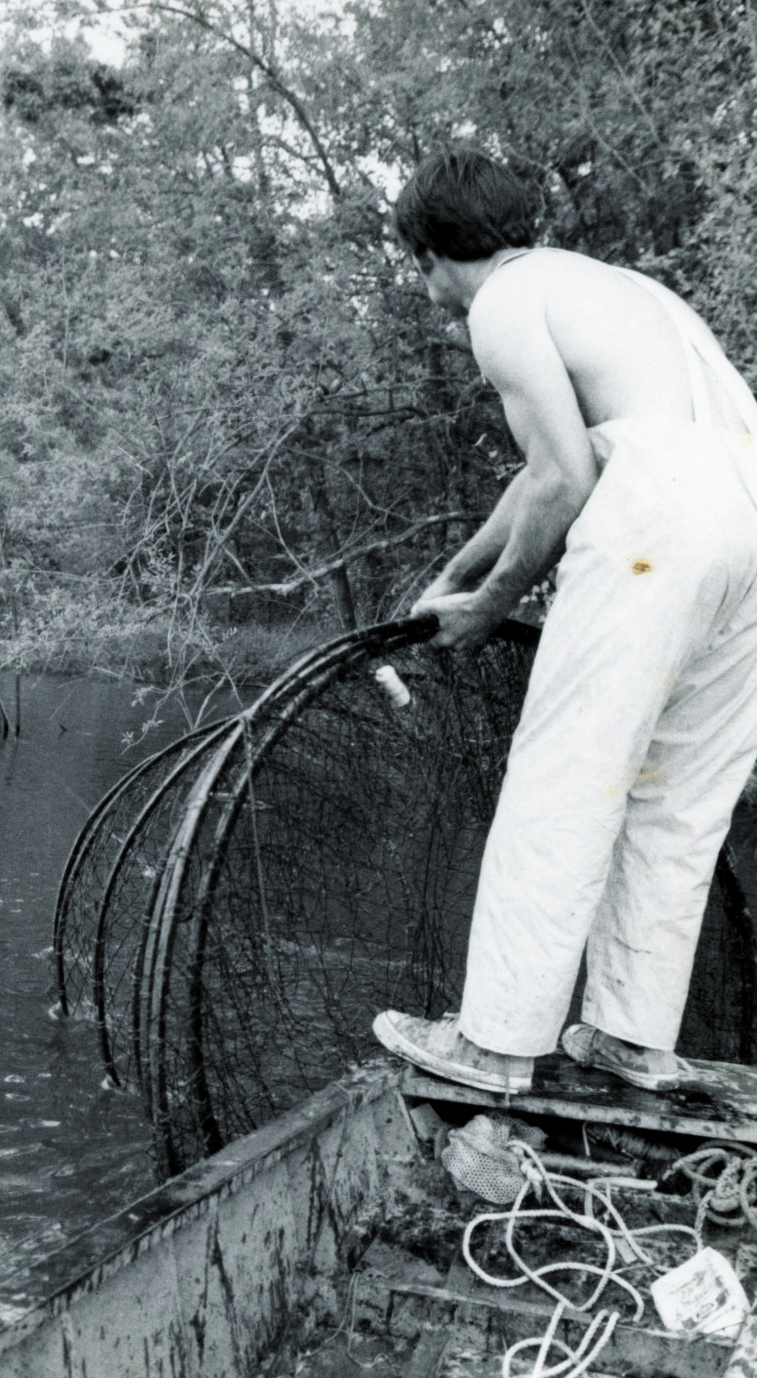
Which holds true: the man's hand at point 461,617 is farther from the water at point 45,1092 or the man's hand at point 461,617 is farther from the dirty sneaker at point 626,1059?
the water at point 45,1092

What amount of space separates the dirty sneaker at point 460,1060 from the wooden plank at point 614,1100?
0.04m

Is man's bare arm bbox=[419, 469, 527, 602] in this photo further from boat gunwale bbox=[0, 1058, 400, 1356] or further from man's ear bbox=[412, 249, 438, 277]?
boat gunwale bbox=[0, 1058, 400, 1356]

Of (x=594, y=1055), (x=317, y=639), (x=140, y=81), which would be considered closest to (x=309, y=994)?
(x=594, y=1055)

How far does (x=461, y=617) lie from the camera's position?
298cm

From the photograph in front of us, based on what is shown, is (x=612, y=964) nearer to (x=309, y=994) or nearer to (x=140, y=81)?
(x=309, y=994)

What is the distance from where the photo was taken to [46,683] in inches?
870

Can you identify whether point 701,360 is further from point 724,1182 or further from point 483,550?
point 724,1182

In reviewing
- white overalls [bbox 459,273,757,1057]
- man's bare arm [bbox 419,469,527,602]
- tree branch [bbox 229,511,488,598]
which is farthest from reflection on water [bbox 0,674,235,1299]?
tree branch [bbox 229,511,488,598]

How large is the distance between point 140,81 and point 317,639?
607cm

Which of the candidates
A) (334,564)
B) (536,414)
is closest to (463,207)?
(536,414)

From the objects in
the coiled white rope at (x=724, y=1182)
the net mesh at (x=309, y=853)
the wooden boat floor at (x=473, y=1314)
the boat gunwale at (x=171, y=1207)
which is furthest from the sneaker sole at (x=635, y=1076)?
the net mesh at (x=309, y=853)

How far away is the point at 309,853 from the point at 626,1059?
44.0 inches

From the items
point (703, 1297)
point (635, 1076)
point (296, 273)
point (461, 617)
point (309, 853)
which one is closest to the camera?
point (703, 1297)

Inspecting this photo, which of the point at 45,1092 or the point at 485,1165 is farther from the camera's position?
the point at 45,1092
